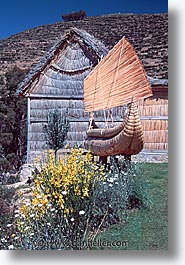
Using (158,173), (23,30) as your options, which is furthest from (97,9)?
(158,173)

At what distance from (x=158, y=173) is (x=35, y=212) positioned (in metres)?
0.78

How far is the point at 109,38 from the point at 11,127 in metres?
0.85

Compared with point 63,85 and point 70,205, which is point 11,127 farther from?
point 70,205

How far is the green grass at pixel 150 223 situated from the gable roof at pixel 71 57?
750mm

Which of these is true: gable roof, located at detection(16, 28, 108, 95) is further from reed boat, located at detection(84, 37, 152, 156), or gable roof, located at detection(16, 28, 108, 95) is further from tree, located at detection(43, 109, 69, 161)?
tree, located at detection(43, 109, 69, 161)

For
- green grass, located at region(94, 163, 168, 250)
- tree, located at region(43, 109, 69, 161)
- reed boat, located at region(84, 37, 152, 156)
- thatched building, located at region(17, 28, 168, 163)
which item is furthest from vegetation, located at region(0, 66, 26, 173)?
green grass, located at region(94, 163, 168, 250)

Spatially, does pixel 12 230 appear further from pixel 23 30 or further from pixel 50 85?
pixel 23 30

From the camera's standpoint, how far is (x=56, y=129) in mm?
3371

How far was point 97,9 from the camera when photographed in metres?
3.32

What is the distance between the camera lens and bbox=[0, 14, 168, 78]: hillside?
10.7 ft

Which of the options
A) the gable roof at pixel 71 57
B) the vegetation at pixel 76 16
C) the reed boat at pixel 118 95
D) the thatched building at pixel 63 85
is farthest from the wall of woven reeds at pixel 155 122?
the vegetation at pixel 76 16

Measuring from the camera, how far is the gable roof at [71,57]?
340 centimetres

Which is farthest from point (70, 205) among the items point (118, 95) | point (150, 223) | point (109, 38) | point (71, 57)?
point (109, 38)

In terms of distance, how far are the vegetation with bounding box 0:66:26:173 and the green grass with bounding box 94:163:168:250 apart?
74 cm
